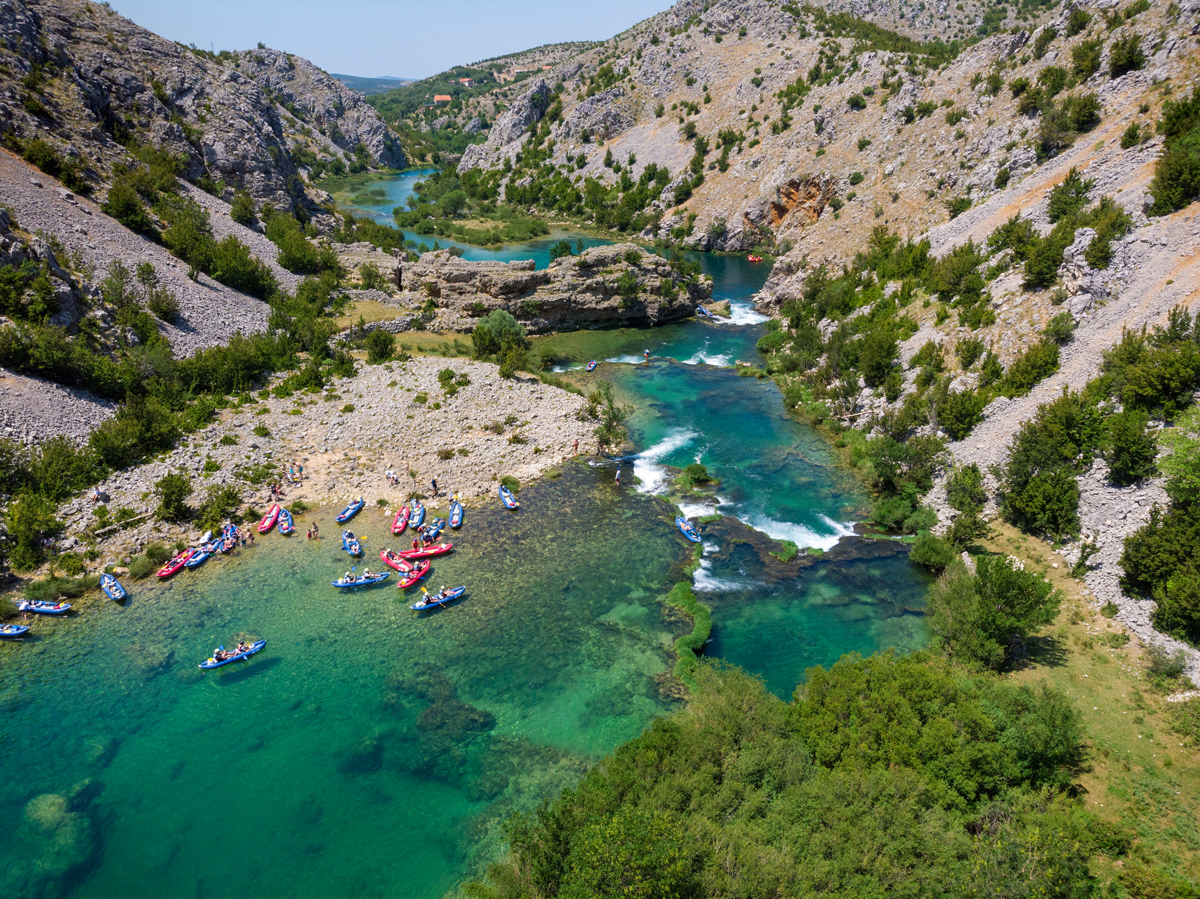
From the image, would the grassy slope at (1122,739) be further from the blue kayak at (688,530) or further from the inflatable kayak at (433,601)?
the inflatable kayak at (433,601)

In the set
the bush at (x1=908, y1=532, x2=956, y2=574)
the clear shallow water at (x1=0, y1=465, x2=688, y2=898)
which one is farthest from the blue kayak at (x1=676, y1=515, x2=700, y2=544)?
the bush at (x1=908, y1=532, x2=956, y2=574)

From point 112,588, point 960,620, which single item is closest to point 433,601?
point 112,588

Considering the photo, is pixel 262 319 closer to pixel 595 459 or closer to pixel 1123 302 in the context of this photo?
pixel 595 459

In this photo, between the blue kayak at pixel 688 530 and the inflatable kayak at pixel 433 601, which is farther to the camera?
the blue kayak at pixel 688 530

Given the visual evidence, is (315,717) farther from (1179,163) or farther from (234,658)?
(1179,163)

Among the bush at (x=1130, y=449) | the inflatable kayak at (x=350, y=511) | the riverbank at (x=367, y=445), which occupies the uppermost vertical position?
the riverbank at (x=367, y=445)

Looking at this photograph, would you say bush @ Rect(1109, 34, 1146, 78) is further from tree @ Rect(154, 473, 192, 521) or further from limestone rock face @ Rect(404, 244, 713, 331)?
tree @ Rect(154, 473, 192, 521)

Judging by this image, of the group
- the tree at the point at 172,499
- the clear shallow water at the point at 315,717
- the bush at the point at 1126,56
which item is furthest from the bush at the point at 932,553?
the bush at the point at 1126,56
